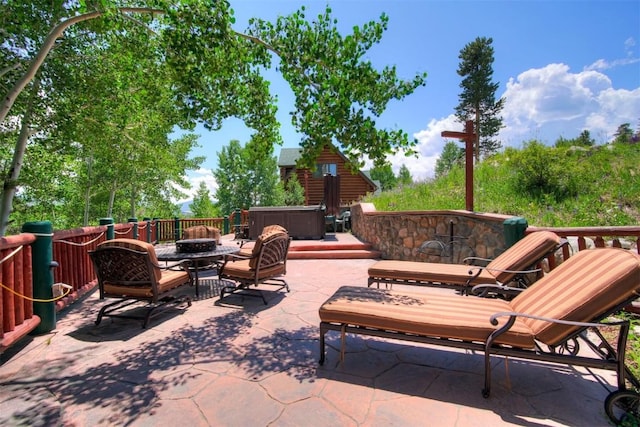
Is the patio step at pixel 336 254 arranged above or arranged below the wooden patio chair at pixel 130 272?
below

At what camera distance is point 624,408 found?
1878mm

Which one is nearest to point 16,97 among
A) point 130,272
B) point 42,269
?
point 42,269

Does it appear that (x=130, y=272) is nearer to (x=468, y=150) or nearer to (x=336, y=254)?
(x=336, y=254)

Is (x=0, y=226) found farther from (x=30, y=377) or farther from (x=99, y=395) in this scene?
(x=99, y=395)

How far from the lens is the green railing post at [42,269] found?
311 cm

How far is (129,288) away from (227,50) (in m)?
3.13

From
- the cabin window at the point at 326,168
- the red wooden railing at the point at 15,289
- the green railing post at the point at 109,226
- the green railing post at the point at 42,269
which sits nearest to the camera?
the red wooden railing at the point at 15,289

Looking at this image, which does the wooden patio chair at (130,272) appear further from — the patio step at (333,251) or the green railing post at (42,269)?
the patio step at (333,251)

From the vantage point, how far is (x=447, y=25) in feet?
22.6

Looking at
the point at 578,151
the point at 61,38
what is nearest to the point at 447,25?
the point at 578,151

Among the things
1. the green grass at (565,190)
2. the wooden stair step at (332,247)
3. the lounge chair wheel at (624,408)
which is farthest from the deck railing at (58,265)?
the wooden stair step at (332,247)

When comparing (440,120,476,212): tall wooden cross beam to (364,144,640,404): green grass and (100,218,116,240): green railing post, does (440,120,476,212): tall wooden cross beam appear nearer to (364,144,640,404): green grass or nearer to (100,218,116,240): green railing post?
(364,144,640,404): green grass

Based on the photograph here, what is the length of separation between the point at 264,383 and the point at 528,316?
6.16 ft

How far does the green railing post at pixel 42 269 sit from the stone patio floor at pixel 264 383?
22 centimetres
